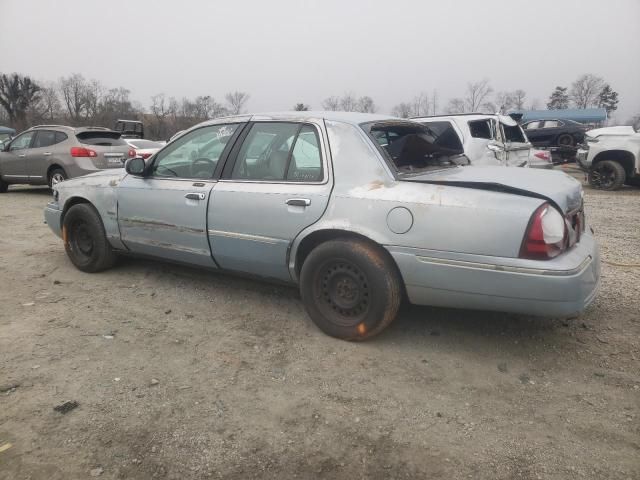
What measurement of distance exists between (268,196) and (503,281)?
1645mm

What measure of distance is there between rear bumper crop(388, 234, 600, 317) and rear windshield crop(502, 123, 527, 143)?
579 centimetres

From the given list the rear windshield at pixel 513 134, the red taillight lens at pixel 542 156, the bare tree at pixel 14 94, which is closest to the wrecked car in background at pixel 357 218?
the rear windshield at pixel 513 134

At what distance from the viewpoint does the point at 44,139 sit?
10.1m

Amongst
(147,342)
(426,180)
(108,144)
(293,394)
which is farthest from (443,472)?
(108,144)

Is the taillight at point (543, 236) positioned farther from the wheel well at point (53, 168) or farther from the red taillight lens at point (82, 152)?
the wheel well at point (53, 168)

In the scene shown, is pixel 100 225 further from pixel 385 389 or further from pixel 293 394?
pixel 385 389

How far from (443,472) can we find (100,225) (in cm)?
370

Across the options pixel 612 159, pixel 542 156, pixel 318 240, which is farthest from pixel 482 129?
pixel 318 240

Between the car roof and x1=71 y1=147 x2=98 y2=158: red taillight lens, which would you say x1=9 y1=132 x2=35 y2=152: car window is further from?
the car roof

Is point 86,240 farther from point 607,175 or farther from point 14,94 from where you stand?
point 14,94

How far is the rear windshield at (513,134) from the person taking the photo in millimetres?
8130

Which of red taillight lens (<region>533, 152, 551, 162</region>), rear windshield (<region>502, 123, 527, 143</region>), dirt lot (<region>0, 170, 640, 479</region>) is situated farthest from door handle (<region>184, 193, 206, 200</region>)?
red taillight lens (<region>533, 152, 551, 162</region>)

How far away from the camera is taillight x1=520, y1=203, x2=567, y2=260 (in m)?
2.50

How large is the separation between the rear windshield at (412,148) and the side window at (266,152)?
1.97ft
